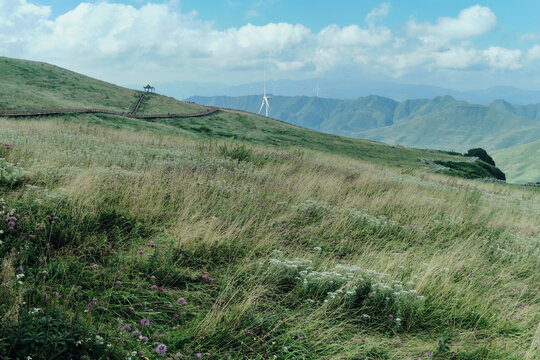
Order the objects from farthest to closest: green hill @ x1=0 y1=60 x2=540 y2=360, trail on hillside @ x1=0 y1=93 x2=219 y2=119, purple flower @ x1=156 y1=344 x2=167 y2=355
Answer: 1. trail on hillside @ x1=0 y1=93 x2=219 y2=119
2. green hill @ x1=0 y1=60 x2=540 y2=360
3. purple flower @ x1=156 y1=344 x2=167 y2=355

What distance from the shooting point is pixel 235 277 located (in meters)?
5.20

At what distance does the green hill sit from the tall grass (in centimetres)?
3

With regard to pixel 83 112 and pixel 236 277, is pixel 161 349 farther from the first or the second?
pixel 83 112

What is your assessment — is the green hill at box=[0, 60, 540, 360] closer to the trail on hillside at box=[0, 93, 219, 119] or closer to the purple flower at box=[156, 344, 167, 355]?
the purple flower at box=[156, 344, 167, 355]

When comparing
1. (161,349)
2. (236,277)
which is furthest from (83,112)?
(161,349)

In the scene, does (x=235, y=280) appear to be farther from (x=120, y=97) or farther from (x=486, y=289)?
(x=120, y=97)

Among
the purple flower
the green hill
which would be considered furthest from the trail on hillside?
the purple flower

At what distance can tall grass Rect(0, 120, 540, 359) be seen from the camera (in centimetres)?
371

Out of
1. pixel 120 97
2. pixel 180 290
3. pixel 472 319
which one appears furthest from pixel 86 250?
pixel 120 97

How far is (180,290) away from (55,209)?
288 centimetres

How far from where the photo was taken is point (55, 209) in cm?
570

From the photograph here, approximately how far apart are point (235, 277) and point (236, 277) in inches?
0.9

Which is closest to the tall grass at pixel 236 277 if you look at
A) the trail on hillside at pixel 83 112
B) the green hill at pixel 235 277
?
the green hill at pixel 235 277

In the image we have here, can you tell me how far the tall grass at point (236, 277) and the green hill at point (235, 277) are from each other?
0.03 meters
